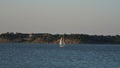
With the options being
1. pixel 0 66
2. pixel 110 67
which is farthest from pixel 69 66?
pixel 0 66

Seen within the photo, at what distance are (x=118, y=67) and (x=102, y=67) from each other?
8.69 feet

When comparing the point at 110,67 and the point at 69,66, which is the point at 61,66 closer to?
the point at 69,66

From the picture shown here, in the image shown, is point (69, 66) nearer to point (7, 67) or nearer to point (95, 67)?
point (95, 67)

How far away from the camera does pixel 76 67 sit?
69.7 metres

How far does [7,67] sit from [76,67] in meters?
10.5

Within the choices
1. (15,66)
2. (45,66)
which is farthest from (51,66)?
(15,66)

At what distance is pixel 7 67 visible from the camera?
2630 inches

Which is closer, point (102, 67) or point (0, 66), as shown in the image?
point (0, 66)

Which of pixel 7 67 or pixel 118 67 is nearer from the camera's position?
pixel 7 67

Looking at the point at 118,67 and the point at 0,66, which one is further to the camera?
the point at 118,67

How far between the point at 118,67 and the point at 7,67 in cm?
1771

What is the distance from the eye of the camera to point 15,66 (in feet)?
225

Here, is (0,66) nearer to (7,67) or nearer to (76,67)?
(7,67)

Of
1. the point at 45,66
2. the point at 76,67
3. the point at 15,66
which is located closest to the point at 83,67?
the point at 76,67
